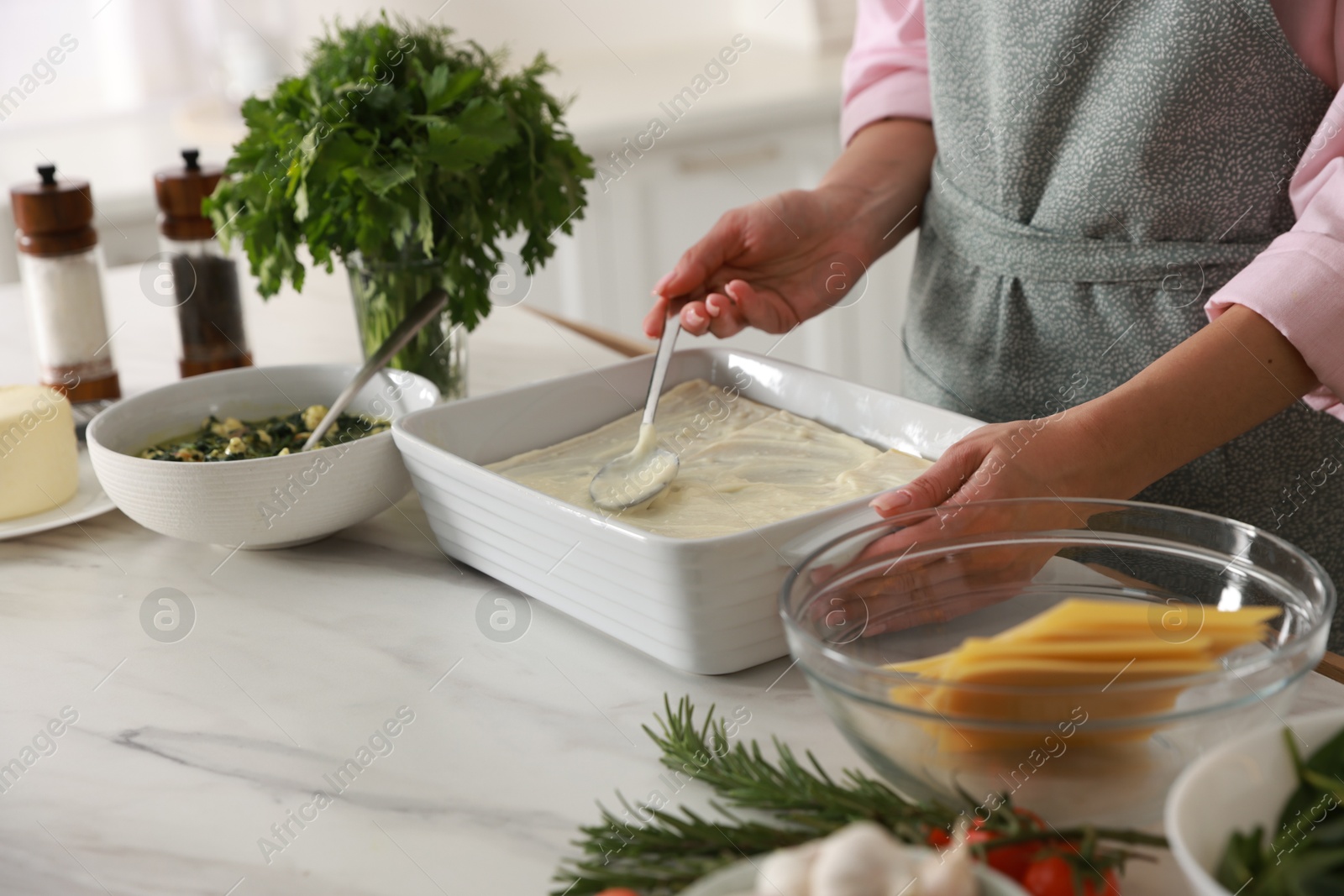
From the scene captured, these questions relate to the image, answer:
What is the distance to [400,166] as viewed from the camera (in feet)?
3.12

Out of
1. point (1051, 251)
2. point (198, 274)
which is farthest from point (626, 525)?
point (198, 274)

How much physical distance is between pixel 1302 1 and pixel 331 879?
0.82m

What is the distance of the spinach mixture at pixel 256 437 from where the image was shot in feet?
2.95

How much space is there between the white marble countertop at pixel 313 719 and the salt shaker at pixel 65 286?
25 cm

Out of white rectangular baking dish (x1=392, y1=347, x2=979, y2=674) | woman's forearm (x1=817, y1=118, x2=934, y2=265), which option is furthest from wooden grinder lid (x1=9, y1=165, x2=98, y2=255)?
woman's forearm (x1=817, y1=118, x2=934, y2=265)

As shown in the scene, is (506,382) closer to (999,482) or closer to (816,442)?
(816,442)

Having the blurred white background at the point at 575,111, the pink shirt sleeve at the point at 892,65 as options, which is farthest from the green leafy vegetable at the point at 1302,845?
the blurred white background at the point at 575,111

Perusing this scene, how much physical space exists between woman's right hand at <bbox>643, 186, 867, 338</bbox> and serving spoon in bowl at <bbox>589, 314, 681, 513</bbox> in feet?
0.29

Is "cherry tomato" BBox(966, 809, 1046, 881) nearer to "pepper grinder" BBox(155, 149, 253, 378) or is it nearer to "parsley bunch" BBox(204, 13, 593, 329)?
"parsley bunch" BBox(204, 13, 593, 329)

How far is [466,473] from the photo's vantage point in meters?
0.77

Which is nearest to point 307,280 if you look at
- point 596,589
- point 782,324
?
point 782,324

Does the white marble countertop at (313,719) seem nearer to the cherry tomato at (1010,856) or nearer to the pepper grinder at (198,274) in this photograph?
the cherry tomato at (1010,856)

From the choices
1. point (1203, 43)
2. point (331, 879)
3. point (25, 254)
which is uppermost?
point (1203, 43)

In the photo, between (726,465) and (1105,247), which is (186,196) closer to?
(726,465)
